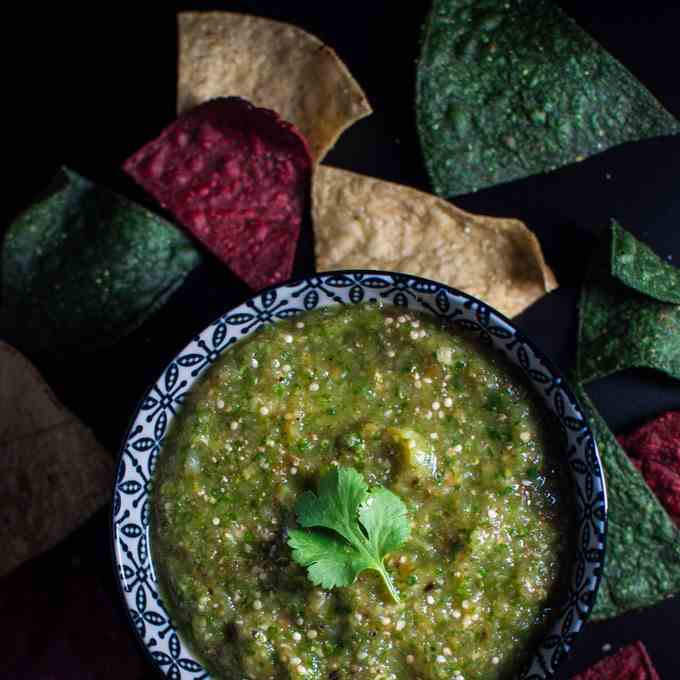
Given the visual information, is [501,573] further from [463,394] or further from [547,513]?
[463,394]

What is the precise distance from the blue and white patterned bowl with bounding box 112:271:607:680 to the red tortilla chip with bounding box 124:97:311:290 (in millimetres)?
406

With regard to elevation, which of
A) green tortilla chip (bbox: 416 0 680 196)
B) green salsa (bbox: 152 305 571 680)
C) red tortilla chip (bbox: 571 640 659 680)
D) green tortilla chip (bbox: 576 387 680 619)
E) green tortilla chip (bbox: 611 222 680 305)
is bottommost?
red tortilla chip (bbox: 571 640 659 680)

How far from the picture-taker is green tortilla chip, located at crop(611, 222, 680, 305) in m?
2.85

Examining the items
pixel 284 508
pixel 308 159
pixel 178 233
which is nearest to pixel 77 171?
pixel 178 233

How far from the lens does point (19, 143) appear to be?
319cm

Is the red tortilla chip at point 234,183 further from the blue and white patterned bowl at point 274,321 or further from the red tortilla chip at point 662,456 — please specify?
the red tortilla chip at point 662,456

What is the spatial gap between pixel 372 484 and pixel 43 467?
1.24m

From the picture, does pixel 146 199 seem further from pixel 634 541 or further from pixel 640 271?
pixel 634 541

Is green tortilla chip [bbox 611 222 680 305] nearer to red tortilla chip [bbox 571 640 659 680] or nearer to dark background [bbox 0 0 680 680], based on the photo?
dark background [bbox 0 0 680 680]

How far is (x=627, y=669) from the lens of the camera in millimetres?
2959

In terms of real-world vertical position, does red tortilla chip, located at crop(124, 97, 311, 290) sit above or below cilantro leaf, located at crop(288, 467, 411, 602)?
above

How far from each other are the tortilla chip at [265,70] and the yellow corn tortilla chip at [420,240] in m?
0.18

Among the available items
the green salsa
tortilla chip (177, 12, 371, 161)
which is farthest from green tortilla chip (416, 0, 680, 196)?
the green salsa

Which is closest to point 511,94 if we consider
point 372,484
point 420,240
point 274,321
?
point 420,240
